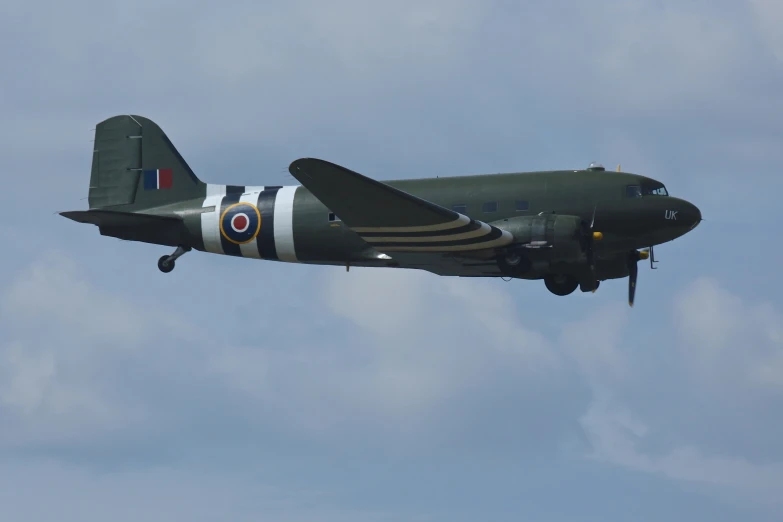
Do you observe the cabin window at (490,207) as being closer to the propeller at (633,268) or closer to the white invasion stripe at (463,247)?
the white invasion stripe at (463,247)

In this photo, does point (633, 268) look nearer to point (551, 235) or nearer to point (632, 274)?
A: point (632, 274)

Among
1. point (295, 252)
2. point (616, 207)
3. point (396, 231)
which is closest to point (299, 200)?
point (295, 252)

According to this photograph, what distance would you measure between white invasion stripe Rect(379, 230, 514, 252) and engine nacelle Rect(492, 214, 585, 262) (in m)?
0.25

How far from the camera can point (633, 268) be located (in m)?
32.0

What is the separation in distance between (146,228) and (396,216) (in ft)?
24.8

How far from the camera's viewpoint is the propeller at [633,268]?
104 feet

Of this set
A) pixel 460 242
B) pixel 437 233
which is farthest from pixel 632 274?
pixel 437 233

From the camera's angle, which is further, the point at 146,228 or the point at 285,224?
the point at 146,228

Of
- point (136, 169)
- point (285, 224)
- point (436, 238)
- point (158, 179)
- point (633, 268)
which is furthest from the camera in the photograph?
point (136, 169)

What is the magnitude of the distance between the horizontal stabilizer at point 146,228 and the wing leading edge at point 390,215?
5544 millimetres

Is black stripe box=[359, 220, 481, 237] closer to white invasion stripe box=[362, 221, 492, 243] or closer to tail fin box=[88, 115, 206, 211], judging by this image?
white invasion stripe box=[362, 221, 492, 243]

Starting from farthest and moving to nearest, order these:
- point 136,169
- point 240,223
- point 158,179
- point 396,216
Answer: point 136,169 < point 158,179 < point 240,223 < point 396,216

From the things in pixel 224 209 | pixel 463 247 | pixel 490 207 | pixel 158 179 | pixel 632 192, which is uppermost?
pixel 158 179

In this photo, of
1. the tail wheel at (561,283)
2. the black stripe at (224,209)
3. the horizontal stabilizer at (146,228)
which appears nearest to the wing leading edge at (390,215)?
the tail wheel at (561,283)
